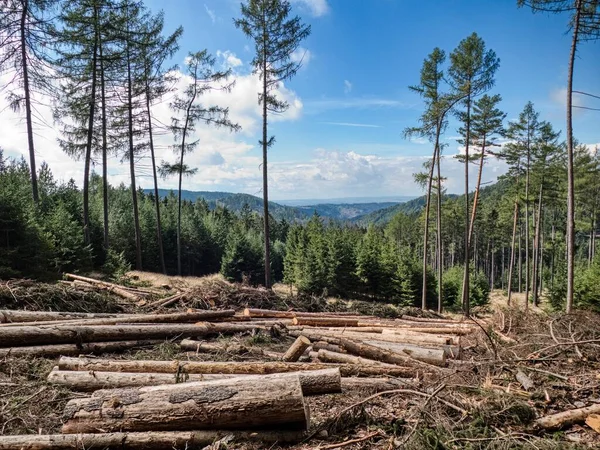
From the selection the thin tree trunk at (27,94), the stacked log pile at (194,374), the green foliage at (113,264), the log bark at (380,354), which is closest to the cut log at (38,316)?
the stacked log pile at (194,374)

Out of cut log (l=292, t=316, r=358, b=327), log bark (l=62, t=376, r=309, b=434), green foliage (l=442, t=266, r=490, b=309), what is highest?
log bark (l=62, t=376, r=309, b=434)

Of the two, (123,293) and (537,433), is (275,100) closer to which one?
(123,293)

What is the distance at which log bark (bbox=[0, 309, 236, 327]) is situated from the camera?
6291mm

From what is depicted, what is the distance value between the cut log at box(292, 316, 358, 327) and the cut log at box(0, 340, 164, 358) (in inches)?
143

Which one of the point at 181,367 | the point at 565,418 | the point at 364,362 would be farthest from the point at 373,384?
the point at 181,367

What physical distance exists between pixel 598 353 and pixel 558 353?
1.92 ft

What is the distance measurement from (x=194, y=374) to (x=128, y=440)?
1.40 m

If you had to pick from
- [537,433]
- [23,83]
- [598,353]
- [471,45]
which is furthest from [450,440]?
[23,83]

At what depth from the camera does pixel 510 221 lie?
43.0 meters

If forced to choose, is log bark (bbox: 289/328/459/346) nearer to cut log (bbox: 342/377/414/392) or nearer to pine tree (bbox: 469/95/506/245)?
cut log (bbox: 342/377/414/392)

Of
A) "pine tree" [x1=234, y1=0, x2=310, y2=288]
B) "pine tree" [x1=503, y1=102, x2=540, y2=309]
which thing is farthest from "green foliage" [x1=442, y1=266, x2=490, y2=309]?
"pine tree" [x1=234, y1=0, x2=310, y2=288]

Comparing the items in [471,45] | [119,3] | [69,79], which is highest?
[119,3]

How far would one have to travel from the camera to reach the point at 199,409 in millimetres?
3121

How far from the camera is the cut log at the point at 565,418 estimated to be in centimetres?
328
